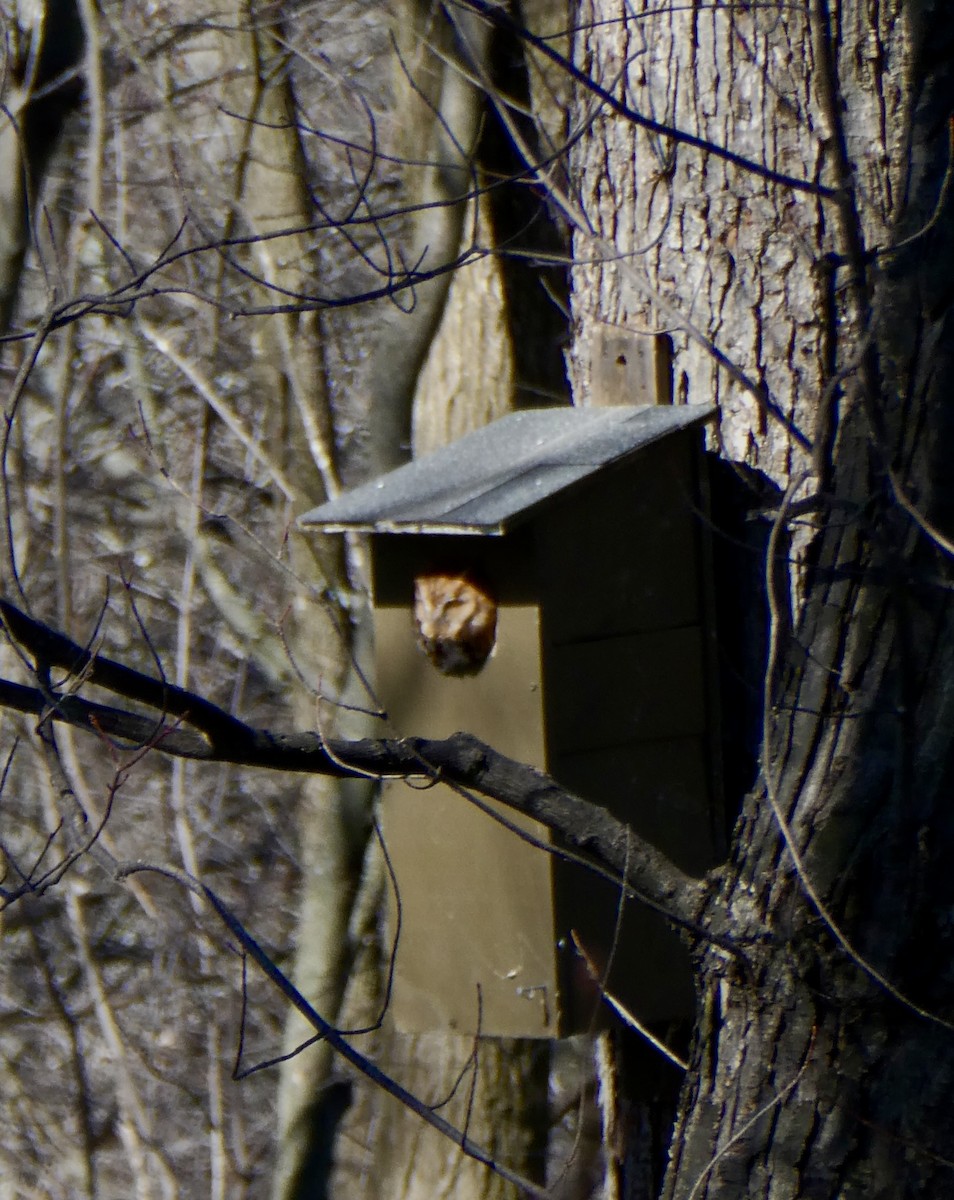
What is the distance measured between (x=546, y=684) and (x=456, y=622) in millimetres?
170

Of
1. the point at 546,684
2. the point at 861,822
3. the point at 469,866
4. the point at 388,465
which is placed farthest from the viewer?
the point at 388,465

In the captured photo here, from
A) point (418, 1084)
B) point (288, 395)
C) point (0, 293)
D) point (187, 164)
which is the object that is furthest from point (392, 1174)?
point (187, 164)

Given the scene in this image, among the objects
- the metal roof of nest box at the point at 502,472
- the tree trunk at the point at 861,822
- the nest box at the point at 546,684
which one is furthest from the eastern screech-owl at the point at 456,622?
the tree trunk at the point at 861,822

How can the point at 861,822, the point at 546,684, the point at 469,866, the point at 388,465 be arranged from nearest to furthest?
1. the point at 861,822
2. the point at 546,684
3. the point at 469,866
4. the point at 388,465

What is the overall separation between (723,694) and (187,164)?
4187mm

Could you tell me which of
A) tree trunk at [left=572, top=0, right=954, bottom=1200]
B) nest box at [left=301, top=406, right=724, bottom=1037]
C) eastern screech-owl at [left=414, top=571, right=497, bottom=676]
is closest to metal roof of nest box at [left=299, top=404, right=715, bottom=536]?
nest box at [left=301, top=406, right=724, bottom=1037]

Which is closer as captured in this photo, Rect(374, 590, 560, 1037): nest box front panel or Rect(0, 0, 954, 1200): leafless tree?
Rect(0, 0, 954, 1200): leafless tree

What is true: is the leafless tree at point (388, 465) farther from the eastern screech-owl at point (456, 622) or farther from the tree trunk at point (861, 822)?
the eastern screech-owl at point (456, 622)

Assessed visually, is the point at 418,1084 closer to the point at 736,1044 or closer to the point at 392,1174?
the point at 392,1174

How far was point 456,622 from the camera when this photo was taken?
2.19m

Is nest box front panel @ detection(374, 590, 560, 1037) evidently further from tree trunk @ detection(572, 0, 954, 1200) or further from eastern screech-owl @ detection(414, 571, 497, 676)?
tree trunk @ detection(572, 0, 954, 1200)

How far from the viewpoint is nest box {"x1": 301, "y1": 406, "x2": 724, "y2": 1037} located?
7.00 feet

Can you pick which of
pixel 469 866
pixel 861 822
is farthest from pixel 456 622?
pixel 861 822

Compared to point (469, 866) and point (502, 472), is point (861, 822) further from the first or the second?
point (502, 472)
